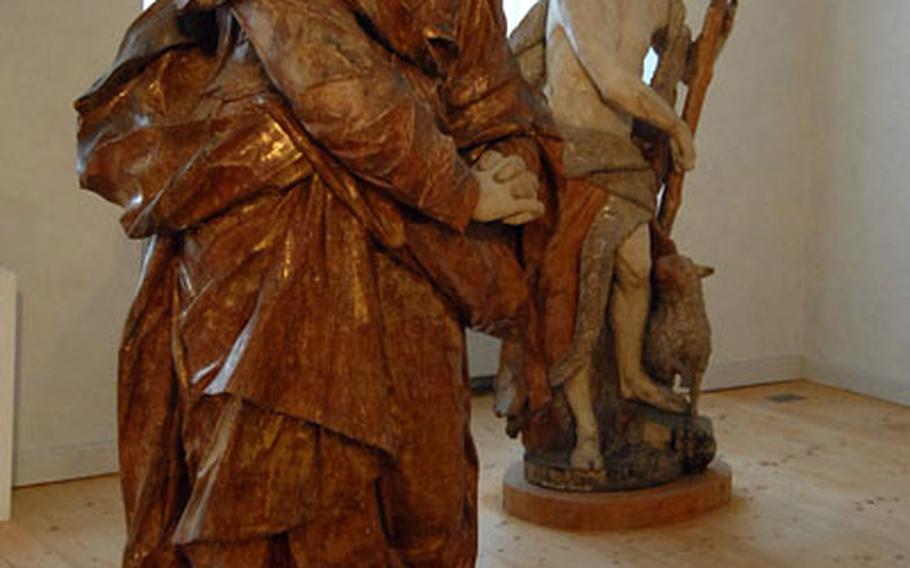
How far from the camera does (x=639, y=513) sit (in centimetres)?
430

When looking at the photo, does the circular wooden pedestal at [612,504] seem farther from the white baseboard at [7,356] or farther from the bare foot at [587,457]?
the white baseboard at [7,356]

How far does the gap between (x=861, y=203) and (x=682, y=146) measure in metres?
2.38

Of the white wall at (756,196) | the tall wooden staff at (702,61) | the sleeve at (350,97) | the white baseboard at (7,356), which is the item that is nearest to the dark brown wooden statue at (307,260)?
the sleeve at (350,97)

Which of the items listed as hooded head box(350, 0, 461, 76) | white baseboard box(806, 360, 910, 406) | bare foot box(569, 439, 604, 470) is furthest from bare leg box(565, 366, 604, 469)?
white baseboard box(806, 360, 910, 406)

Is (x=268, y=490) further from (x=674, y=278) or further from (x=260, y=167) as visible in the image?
(x=674, y=278)

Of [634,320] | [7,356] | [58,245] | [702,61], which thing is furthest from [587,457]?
[58,245]

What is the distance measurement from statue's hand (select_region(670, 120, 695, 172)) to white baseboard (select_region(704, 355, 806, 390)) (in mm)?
2208

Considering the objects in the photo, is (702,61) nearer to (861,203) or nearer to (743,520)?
(743,520)

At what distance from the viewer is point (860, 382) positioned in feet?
21.1

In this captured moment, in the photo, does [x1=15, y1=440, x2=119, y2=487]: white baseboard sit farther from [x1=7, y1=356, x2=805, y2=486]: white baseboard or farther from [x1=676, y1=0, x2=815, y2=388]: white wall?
[x1=676, y1=0, x2=815, y2=388]: white wall

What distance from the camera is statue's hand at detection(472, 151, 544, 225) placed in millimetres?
2266

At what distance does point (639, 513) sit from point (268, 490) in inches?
90.8

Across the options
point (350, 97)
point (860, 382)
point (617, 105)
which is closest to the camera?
point (350, 97)

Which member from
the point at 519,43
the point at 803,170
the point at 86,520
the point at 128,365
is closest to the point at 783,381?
the point at 803,170
